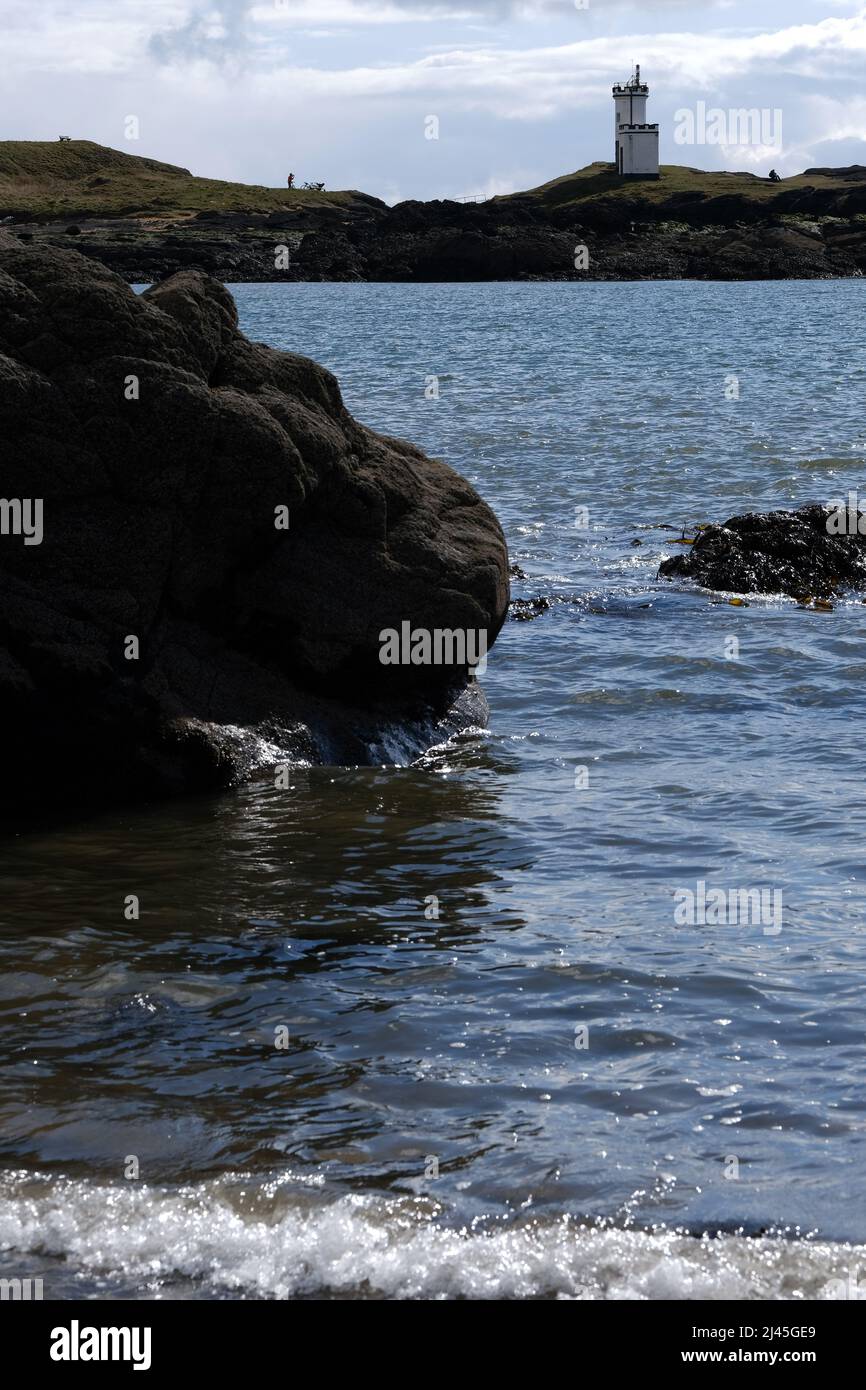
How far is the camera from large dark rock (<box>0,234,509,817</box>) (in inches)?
396

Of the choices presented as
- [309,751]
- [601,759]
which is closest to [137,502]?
[309,751]

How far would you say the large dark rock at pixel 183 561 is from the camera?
10.1m

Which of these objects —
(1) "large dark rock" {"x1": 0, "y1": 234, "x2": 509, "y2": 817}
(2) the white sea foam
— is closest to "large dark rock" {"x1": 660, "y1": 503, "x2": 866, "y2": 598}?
(1) "large dark rock" {"x1": 0, "y1": 234, "x2": 509, "y2": 817}

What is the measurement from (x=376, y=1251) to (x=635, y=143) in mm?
173075

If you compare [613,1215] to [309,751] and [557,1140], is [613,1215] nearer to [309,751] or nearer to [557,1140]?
[557,1140]

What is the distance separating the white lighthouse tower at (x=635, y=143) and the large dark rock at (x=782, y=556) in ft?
508

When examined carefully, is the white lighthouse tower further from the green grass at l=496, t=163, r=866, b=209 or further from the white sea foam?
the white sea foam

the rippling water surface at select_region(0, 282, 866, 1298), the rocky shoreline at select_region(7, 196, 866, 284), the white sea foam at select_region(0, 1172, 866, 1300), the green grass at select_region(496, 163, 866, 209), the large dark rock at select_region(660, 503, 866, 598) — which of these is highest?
the green grass at select_region(496, 163, 866, 209)

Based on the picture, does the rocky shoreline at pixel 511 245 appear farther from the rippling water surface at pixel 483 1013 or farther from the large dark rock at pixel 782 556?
the rippling water surface at pixel 483 1013

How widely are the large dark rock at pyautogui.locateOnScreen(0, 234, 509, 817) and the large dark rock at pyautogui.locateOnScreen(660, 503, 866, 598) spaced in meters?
6.85

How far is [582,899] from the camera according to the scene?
8.76 metres

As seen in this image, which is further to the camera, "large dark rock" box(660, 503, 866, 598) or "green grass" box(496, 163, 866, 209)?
"green grass" box(496, 163, 866, 209)

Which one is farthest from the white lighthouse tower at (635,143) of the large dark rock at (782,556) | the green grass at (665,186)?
the large dark rock at (782,556)
